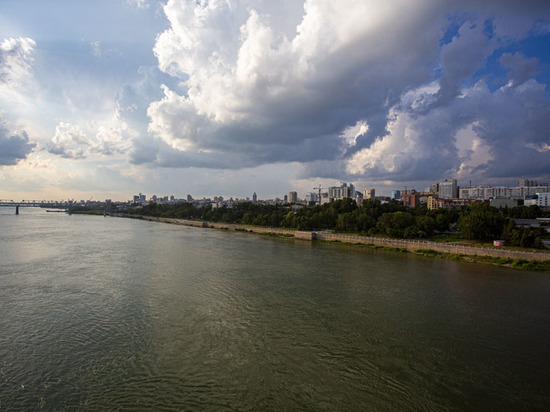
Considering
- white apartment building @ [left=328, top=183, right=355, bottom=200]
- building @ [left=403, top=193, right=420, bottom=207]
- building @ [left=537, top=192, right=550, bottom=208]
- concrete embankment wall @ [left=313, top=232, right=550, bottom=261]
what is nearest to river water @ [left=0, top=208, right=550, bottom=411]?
concrete embankment wall @ [left=313, top=232, right=550, bottom=261]

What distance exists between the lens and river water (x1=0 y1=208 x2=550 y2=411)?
15.6 feet

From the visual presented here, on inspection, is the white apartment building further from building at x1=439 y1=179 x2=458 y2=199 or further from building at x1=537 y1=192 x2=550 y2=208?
building at x1=537 y1=192 x2=550 y2=208

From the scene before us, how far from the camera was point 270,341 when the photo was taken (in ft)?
21.3

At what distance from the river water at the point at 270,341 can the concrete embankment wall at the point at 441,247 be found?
7.18 ft

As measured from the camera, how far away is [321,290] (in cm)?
1030

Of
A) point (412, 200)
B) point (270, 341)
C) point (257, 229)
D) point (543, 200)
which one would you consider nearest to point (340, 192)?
point (412, 200)

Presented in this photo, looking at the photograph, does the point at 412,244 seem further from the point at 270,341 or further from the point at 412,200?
the point at 412,200

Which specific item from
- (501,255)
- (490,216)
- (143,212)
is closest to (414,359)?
(501,255)

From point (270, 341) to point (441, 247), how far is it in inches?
610

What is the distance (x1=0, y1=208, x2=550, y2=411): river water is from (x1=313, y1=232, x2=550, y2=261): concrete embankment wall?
219 cm

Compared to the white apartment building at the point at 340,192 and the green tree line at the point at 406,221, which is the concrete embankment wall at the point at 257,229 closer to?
the green tree line at the point at 406,221

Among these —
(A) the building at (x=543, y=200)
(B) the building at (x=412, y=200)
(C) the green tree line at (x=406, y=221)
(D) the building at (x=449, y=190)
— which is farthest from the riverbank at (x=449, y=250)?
(D) the building at (x=449, y=190)

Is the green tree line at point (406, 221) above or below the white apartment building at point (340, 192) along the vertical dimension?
below

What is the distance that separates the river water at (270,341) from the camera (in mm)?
4758
